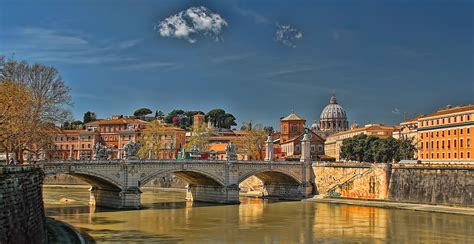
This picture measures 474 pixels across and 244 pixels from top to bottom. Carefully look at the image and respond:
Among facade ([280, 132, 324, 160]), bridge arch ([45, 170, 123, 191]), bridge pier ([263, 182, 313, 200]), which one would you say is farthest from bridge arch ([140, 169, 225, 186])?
facade ([280, 132, 324, 160])

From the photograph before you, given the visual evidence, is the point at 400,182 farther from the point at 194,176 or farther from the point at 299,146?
the point at 299,146

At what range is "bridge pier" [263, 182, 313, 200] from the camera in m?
70.6

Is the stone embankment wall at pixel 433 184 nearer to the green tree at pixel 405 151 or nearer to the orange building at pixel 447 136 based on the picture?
the orange building at pixel 447 136

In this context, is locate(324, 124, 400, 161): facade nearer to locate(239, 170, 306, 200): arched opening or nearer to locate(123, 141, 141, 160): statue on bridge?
locate(239, 170, 306, 200): arched opening

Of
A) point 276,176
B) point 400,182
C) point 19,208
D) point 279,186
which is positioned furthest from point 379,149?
point 19,208

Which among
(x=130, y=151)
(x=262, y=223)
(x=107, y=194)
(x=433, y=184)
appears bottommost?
(x=262, y=223)

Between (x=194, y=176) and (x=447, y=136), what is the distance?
36187 millimetres

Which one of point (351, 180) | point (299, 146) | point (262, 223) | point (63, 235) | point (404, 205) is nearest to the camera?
point (63, 235)

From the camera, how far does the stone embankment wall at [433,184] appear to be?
187ft

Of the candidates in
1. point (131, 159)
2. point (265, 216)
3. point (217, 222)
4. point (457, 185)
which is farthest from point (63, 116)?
point (457, 185)

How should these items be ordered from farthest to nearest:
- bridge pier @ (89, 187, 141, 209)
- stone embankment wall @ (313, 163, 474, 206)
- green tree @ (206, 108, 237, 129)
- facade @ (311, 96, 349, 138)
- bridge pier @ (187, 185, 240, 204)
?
green tree @ (206, 108, 237, 129) < facade @ (311, 96, 349, 138) < bridge pier @ (187, 185, 240, 204) < stone embankment wall @ (313, 163, 474, 206) < bridge pier @ (89, 187, 141, 209)

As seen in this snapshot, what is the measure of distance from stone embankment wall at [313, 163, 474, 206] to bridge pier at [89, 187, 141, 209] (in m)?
23.7

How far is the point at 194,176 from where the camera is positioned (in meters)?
66.0

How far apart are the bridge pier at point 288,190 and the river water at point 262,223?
31.0 ft
